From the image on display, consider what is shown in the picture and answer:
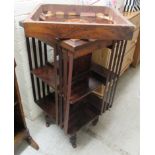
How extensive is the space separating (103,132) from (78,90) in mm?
578

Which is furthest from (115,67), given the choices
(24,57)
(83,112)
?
(24,57)

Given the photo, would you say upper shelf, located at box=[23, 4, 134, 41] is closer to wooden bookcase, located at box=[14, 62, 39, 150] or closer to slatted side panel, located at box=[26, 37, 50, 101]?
slatted side panel, located at box=[26, 37, 50, 101]

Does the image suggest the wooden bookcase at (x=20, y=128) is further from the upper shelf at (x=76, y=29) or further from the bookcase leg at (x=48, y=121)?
the upper shelf at (x=76, y=29)

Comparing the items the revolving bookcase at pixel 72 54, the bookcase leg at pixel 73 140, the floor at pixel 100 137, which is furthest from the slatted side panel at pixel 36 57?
the bookcase leg at pixel 73 140

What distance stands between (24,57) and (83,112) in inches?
25.4

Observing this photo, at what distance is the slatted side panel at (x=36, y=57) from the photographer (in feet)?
4.53

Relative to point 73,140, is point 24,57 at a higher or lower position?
higher

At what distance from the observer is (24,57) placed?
1.40m

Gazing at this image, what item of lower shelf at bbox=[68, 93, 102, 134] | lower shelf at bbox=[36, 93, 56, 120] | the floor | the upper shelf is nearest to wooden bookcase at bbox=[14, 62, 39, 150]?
the floor

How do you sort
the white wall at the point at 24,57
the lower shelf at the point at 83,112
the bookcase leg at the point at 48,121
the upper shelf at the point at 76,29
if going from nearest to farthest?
1. the upper shelf at the point at 76,29
2. the white wall at the point at 24,57
3. the lower shelf at the point at 83,112
4. the bookcase leg at the point at 48,121

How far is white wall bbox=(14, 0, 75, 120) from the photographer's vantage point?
123cm

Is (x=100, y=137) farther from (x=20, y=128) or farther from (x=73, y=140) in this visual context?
(x=20, y=128)

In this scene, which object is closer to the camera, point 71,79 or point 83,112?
point 71,79
